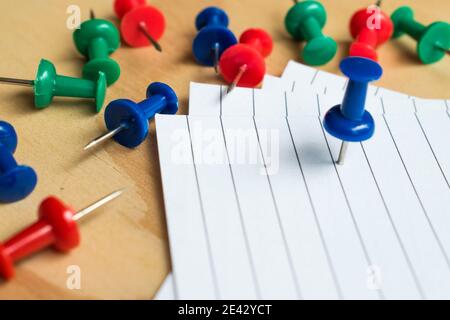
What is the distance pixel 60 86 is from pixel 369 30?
0.52 meters

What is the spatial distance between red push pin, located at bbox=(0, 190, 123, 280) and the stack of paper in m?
0.12

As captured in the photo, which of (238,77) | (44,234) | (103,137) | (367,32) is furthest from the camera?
(367,32)

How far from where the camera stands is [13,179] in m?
0.65

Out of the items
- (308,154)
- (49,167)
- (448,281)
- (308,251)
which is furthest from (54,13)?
(448,281)

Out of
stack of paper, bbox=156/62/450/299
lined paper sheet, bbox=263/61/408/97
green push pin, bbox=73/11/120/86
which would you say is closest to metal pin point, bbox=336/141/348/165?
stack of paper, bbox=156/62/450/299

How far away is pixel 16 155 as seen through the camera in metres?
0.73

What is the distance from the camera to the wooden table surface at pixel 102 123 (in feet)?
2.02

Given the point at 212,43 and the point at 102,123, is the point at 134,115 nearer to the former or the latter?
the point at 102,123

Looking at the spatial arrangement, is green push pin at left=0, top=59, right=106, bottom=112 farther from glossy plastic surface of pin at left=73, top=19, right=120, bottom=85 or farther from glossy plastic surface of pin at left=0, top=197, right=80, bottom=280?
glossy plastic surface of pin at left=0, top=197, right=80, bottom=280

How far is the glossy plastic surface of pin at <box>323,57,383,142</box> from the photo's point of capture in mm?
660

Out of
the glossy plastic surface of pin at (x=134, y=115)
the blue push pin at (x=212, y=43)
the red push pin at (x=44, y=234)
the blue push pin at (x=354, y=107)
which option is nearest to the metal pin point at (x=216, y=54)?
the blue push pin at (x=212, y=43)

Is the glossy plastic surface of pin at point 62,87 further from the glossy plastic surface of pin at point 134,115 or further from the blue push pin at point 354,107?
the blue push pin at point 354,107

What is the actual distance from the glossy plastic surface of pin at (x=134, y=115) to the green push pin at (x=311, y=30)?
27 cm

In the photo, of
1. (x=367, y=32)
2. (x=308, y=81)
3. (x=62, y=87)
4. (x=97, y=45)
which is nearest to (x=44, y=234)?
(x=62, y=87)
